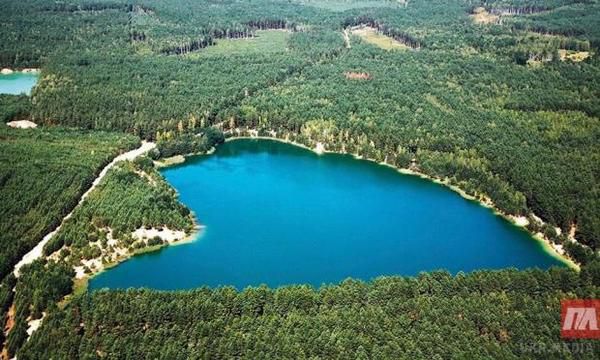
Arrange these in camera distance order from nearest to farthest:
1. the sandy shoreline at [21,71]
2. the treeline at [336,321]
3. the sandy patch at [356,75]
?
1. the treeline at [336,321]
2. the sandy patch at [356,75]
3. the sandy shoreline at [21,71]

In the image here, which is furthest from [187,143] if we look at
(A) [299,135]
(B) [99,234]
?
(B) [99,234]

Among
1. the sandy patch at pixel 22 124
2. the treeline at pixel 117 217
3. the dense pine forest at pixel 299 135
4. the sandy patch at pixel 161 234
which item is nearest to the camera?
the dense pine forest at pixel 299 135

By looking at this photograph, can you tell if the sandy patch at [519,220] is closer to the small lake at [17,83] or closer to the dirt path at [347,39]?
the small lake at [17,83]

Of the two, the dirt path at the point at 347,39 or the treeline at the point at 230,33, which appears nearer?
the treeline at the point at 230,33

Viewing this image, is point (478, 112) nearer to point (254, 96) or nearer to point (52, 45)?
point (254, 96)

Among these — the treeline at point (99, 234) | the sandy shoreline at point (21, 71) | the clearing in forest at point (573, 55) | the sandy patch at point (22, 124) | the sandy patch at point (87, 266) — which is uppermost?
the clearing in forest at point (573, 55)

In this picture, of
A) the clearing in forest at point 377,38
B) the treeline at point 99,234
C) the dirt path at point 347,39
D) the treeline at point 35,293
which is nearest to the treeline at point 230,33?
the dirt path at point 347,39

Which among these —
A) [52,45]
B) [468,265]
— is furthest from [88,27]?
[468,265]

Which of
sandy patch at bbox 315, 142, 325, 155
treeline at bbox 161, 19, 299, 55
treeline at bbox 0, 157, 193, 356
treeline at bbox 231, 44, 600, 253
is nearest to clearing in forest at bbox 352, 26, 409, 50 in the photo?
treeline at bbox 161, 19, 299, 55

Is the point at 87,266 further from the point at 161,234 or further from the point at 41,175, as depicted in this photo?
the point at 41,175
